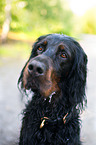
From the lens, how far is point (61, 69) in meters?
2.46

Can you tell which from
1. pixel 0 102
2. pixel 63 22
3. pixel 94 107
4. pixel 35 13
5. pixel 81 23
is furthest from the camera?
pixel 81 23

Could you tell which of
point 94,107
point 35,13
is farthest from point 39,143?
point 35,13

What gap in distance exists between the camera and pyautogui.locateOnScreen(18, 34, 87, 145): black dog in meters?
2.50

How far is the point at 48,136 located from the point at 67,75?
2.92 feet

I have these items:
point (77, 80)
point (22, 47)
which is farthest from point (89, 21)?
Answer: point (77, 80)

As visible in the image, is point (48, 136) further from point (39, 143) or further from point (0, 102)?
point (0, 102)

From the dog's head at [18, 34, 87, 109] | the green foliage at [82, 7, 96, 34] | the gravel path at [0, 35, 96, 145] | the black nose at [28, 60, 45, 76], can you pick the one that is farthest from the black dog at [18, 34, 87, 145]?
the green foliage at [82, 7, 96, 34]

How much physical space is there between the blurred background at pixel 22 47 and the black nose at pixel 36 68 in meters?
1.17

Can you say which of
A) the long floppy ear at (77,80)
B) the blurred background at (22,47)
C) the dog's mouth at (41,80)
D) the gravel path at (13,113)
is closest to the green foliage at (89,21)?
the blurred background at (22,47)

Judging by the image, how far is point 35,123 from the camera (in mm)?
2596

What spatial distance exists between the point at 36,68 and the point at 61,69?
1.92 ft

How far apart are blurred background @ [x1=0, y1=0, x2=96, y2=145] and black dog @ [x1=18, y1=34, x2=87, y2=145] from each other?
55cm

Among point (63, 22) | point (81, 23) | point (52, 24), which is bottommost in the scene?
point (52, 24)

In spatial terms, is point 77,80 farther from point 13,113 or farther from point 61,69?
point 13,113
